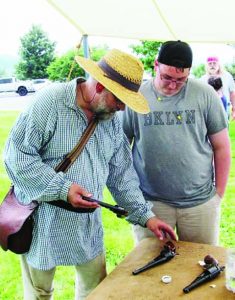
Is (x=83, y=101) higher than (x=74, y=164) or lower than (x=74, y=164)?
higher

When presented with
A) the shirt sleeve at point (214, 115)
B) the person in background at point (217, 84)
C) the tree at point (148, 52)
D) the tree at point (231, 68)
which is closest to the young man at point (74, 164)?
the shirt sleeve at point (214, 115)

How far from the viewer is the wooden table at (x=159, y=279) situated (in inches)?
54.1

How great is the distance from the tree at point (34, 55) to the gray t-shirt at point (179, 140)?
25.9 metres

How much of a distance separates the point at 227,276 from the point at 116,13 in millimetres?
2172

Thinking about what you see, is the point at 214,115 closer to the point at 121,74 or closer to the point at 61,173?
the point at 121,74

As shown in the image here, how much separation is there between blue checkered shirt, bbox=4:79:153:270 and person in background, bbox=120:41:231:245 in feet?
0.79

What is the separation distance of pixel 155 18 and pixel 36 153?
187cm

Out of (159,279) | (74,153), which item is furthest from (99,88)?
(159,279)

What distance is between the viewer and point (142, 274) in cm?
152

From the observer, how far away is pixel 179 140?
6.57 feet

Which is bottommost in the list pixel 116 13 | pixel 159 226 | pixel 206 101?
pixel 159 226

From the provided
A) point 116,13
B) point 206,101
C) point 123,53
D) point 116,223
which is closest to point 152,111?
point 206,101

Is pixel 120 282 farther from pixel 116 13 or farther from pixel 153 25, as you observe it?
pixel 153 25

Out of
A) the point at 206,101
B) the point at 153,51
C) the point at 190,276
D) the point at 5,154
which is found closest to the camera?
the point at 190,276
